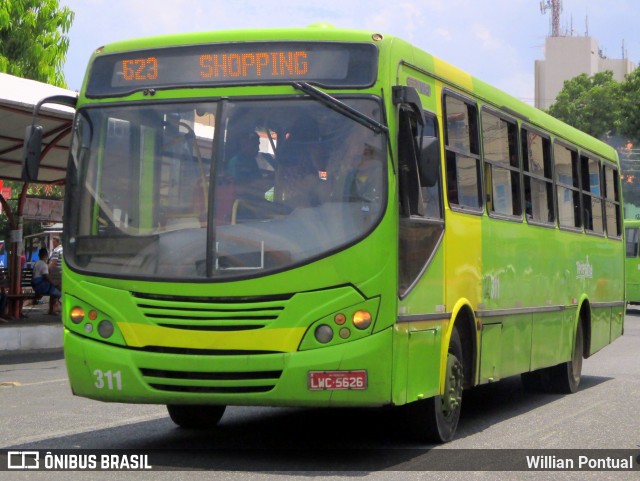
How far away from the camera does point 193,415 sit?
405 inches

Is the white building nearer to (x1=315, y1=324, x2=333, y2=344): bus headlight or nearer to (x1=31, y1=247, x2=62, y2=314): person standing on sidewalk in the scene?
(x1=31, y1=247, x2=62, y2=314): person standing on sidewalk

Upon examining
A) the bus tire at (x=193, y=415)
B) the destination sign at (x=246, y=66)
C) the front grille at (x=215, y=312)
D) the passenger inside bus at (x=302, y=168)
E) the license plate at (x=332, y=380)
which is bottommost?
the bus tire at (x=193, y=415)

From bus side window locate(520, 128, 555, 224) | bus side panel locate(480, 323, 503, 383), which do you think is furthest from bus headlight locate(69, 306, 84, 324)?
bus side window locate(520, 128, 555, 224)

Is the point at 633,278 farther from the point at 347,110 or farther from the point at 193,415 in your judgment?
the point at 347,110

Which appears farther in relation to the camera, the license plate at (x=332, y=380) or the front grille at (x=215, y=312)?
the front grille at (x=215, y=312)

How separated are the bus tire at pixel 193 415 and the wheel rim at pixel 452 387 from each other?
199 cm

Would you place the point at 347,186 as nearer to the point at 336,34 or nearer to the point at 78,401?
the point at 336,34

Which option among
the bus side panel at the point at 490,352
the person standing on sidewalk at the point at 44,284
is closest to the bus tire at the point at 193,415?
the bus side panel at the point at 490,352

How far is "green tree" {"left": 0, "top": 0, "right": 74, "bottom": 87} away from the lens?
32.1m

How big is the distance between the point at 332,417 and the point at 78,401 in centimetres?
272

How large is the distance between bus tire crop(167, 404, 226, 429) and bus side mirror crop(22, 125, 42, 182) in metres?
2.36

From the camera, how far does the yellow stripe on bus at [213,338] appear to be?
820 centimetres

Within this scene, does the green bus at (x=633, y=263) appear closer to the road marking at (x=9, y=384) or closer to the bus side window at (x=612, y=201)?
the bus side window at (x=612, y=201)

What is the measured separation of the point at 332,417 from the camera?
1148 cm
